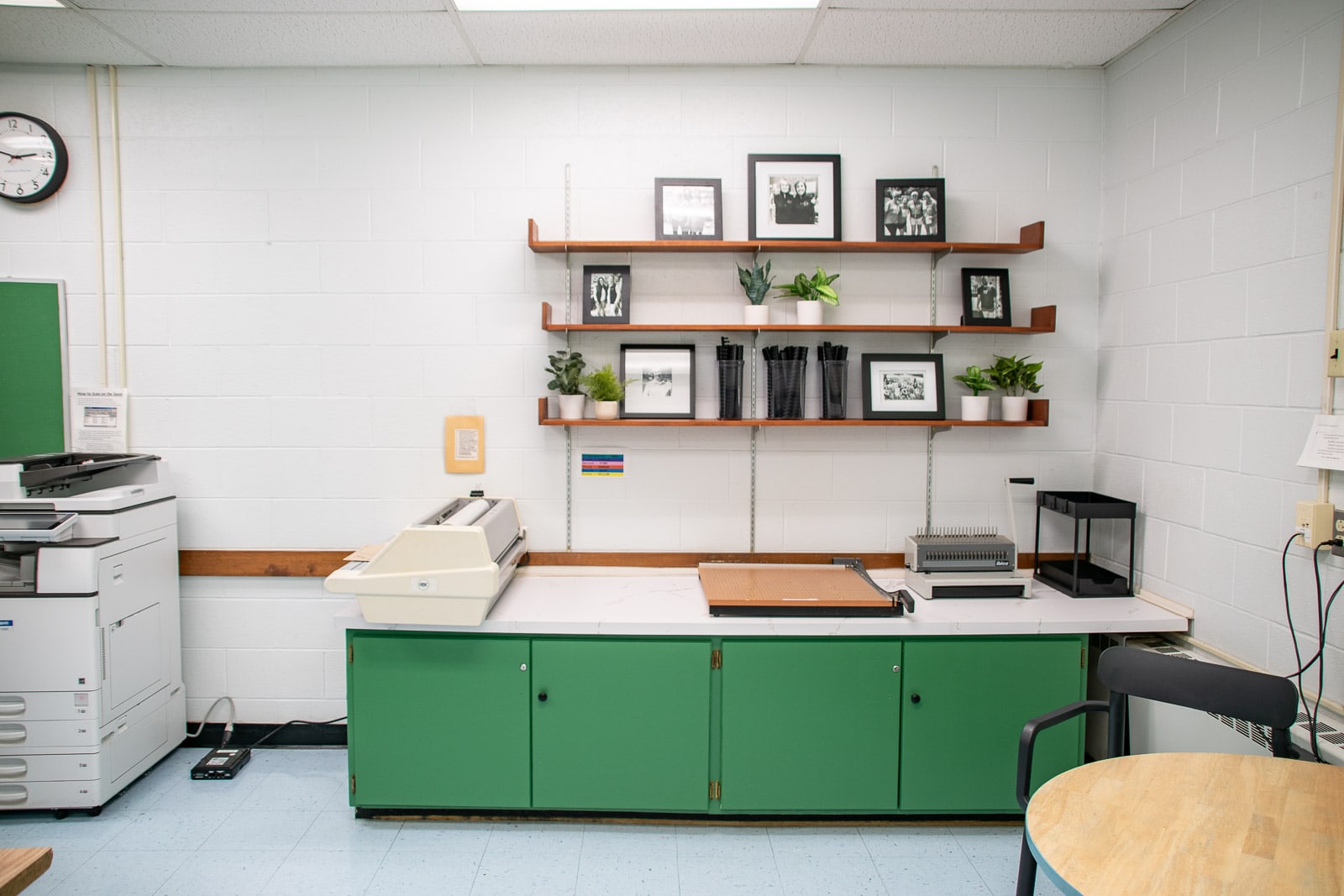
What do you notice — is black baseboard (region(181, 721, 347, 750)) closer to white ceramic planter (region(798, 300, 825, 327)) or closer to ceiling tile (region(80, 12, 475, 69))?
white ceramic planter (region(798, 300, 825, 327))

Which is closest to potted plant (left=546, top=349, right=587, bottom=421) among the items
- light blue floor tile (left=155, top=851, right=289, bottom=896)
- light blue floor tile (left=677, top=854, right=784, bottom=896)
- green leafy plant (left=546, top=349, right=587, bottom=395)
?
green leafy plant (left=546, top=349, right=587, bottom=395)

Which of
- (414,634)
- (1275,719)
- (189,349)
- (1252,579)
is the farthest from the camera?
(189,349)

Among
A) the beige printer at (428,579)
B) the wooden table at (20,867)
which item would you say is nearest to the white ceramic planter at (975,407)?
the beige printer at (428,579)

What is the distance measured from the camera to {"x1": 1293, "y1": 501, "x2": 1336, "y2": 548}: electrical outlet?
206cm

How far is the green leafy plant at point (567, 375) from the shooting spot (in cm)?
294

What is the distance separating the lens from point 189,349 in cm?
312

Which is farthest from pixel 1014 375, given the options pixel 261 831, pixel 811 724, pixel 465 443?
pixel 261 831

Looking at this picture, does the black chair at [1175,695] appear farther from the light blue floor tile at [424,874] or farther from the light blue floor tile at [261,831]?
the light blue floor tile at [261,831]

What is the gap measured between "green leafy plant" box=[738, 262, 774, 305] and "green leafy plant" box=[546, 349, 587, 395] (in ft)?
2.34

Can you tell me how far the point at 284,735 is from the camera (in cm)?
321

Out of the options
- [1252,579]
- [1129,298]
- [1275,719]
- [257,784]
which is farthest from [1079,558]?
[257,784]

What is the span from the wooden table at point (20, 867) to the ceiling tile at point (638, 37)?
2.61 meters

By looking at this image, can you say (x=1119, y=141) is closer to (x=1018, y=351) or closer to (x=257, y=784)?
(x=1018, y=351)

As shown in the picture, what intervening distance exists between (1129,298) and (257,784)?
3.89 metres
